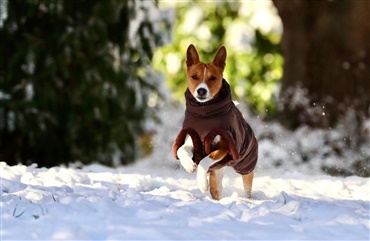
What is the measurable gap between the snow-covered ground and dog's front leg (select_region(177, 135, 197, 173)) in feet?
0.77

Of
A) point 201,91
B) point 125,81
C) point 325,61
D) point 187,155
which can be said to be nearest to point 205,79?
point 201,91

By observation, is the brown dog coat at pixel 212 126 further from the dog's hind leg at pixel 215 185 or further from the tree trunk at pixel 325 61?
the tree trunk at pixel 325 61

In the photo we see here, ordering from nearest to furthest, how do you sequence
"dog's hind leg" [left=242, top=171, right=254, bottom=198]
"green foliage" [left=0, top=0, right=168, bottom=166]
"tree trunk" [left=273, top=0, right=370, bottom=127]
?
"dog's hind leg" [left=242, top=171, right=254, bottom=198]
"green foliage" [left=0, top=0, right=168, bottom=166]
"tree trunk" [left=273, top=0, right=370, bottom=127]

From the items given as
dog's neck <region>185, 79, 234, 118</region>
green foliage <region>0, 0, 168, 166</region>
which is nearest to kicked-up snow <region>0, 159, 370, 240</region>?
dog's neck <region>185, 79, 234, 118</region>

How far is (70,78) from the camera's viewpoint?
11.6m

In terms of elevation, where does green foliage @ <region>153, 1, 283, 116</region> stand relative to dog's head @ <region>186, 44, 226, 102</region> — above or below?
above

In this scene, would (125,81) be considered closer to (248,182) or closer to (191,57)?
(248,182)

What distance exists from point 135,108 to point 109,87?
0.86 metres

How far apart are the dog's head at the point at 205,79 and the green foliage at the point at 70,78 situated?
502 centimetres

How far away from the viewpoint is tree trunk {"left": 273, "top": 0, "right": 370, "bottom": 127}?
12.2 meters

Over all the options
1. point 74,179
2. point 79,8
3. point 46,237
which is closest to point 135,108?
point 79,8

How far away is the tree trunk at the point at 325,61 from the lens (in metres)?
12.2

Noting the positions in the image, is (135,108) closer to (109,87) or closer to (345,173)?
(109,87)

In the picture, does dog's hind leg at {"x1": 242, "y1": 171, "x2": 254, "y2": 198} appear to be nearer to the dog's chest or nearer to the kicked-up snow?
the kicked-up snow
